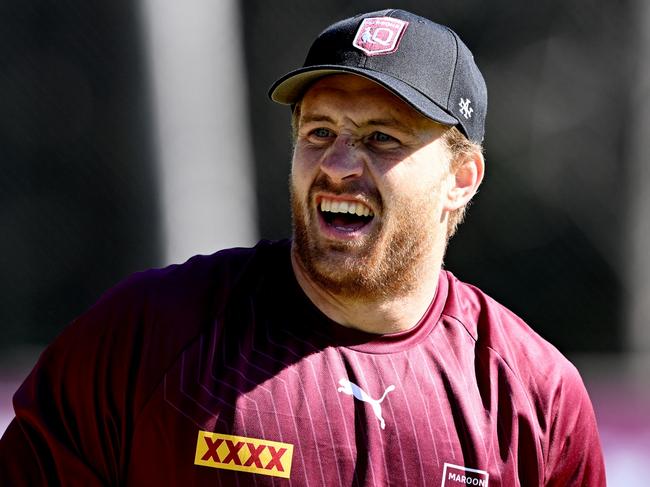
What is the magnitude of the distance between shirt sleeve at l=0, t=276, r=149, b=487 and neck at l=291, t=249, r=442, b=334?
0.42 metres

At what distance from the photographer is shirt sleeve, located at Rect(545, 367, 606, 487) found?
2.15 m

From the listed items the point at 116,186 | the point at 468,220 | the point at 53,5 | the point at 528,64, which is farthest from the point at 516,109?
the point at 53,5

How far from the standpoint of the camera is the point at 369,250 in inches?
83.9

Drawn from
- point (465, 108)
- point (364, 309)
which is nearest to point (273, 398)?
point (364, 309)

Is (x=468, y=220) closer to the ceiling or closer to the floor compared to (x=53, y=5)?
closer to the floor

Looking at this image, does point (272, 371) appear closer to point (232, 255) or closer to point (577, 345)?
point (232, 255)

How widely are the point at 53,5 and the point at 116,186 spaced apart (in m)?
0.78

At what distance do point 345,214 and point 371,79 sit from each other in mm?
325

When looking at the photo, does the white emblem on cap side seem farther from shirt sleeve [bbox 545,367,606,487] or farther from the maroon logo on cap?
shirt sleeve [bbox 545,367,606,487]

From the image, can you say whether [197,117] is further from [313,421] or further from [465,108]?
[313,421]

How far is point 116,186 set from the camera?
12.7 ft

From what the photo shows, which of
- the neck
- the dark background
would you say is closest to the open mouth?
the neck

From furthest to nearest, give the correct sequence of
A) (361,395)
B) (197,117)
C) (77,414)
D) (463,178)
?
(197,117) → (463,178) → (361,395) → (77,414)

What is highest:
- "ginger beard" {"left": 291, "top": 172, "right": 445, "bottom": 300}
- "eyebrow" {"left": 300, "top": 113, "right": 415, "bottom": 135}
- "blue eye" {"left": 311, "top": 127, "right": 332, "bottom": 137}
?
"eyebrow" {"left": 300, "top": 113, "right": 415, "bottom": 135}
